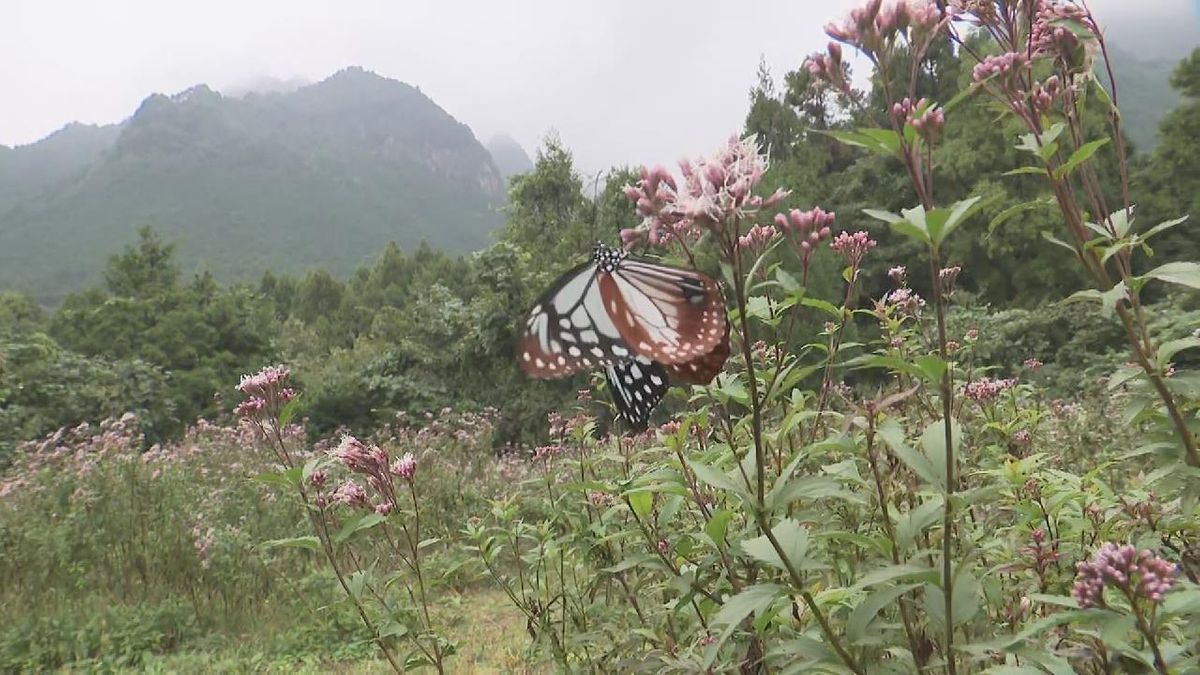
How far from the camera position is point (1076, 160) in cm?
136

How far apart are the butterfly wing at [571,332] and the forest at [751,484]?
13.0 inches

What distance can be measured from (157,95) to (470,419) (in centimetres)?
17368

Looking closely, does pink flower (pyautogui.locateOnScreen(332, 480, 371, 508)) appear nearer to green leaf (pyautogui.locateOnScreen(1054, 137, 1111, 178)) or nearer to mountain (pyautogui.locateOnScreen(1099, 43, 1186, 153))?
green leaf (pyautogui.locateOnScreen(1054, 137, 1111, 178))

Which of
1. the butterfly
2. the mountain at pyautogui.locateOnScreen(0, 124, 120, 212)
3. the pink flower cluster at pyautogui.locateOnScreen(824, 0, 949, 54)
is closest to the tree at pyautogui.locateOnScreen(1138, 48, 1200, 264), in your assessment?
the butterfly

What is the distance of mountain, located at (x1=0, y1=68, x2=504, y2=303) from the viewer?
2970 inches

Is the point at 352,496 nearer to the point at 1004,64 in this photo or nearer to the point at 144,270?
the point at 1004,64

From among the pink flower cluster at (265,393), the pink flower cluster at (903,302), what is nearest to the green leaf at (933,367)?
the pink flower cluster at (903,302)

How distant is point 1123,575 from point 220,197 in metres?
115

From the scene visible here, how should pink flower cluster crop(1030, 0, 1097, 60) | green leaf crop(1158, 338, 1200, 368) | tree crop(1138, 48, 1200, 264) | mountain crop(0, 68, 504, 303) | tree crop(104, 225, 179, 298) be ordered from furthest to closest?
mountain crop(0, 68, 504, 303) → tree crop(104, 225, 179, 298) → tree crop(1138, 48, 1200, 264) → pink flower cluster crop(1030, 0, 1097, 60) → green leaf crop(1158, 338, 1200, 368)

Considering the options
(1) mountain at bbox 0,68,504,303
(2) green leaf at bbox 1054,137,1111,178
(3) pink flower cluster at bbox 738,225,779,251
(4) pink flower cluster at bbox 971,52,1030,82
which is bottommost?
(3) pink flower cluster at bbox 738,225,779,251

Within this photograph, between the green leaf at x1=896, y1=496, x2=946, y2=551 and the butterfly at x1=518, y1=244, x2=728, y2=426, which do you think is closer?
the green leaf at x1=896, y1=496, x2=946, y2=551

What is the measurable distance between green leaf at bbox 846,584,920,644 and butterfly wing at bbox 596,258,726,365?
662 millimetres

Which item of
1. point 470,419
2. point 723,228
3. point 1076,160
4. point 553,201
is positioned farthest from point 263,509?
point 553,201

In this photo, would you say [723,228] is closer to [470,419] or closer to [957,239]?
[470,419]
